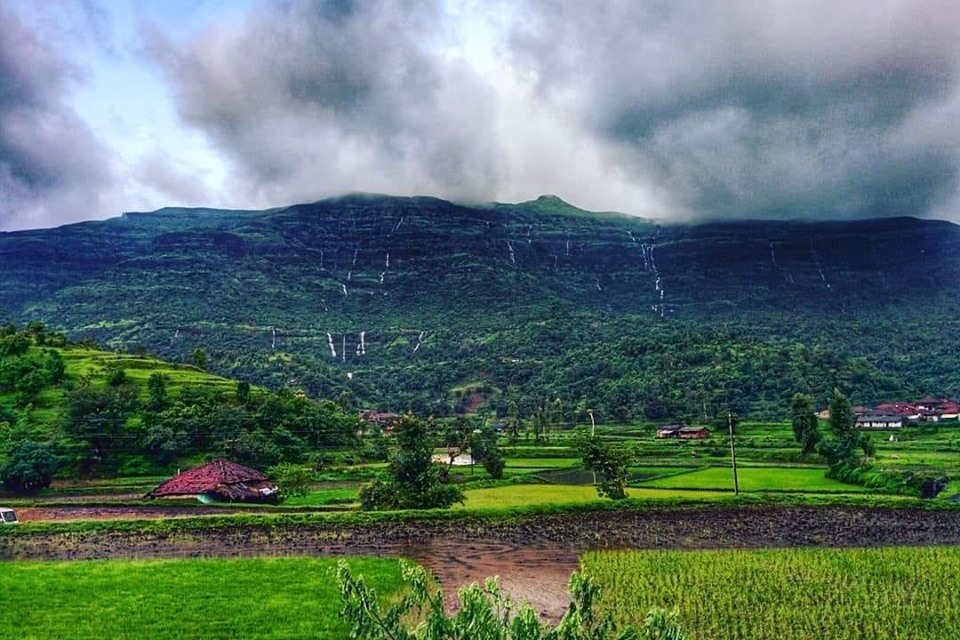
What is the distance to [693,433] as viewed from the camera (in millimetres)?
61438

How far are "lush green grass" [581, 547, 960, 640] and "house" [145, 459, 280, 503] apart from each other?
2116 cm

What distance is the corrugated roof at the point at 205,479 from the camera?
108 feet

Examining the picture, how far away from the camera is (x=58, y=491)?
119 feet

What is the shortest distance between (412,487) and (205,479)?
1369cm

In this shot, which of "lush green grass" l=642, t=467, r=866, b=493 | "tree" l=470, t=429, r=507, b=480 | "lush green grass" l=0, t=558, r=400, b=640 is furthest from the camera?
"tree" l=470, t=429, r=507, b=480

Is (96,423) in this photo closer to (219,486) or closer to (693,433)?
(219,486)

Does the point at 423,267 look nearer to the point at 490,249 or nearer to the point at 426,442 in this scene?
the point at 490,249

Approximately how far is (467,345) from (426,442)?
89768mm

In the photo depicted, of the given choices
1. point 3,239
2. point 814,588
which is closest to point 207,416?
point 814,588

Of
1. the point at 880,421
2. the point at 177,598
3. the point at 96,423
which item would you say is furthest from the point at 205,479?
the point at 880,421

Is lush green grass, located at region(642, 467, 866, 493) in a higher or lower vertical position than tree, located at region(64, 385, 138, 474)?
lower

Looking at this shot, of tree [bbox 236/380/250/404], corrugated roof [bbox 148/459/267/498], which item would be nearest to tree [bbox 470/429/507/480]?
corrugated roof [bbox 148/459/267/498]

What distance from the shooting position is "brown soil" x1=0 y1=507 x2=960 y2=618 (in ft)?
64.8

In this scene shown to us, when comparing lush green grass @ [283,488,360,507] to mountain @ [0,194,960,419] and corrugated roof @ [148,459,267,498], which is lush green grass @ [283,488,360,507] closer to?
→ corrugated roof @ [148,459,267,498]
